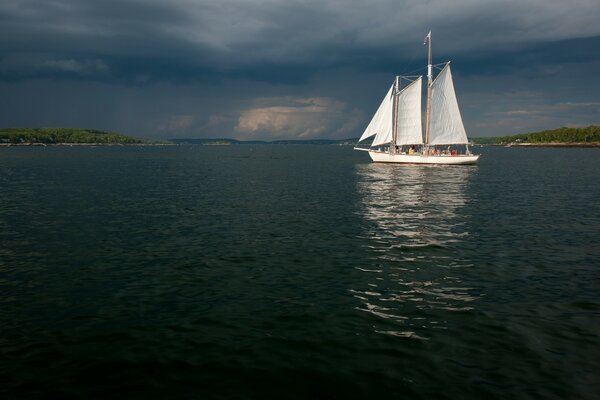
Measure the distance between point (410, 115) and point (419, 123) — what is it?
9.54 ft

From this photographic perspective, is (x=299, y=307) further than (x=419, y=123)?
No

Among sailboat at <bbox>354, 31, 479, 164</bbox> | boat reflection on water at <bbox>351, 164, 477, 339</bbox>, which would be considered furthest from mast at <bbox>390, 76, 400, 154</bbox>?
boat reflection on water at <bbox>351, 164, 477, 339</bbox>

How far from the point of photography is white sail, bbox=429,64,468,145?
98375mm

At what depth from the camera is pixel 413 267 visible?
20.7m

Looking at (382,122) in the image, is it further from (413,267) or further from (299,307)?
(299,307)

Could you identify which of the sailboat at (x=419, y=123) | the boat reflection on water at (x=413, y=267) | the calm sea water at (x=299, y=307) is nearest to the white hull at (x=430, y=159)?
the sailboat at (x=419, y=123)

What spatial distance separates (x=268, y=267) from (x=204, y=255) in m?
4.17

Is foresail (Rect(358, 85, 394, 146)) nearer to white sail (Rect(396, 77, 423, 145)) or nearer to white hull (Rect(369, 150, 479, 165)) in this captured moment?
white sail (Rect(396, 77, 423, 145))

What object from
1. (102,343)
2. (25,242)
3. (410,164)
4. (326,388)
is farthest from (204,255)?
(410,164)

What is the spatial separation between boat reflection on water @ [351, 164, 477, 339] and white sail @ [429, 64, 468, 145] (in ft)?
209

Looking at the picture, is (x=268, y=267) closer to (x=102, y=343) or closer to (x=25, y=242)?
(x=102, y=343)

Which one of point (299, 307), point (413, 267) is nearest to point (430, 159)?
point (413, 267)

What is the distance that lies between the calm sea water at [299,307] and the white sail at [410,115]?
70440mm

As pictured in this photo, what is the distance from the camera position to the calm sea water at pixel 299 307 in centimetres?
1084
